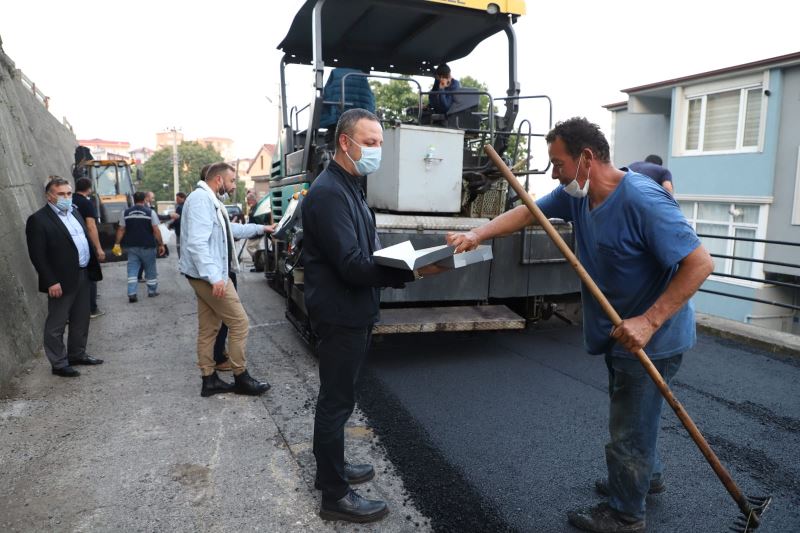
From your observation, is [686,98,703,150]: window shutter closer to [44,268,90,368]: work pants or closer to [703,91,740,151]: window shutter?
[703,91,740,151]: window shutter

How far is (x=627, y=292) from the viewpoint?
246 cm

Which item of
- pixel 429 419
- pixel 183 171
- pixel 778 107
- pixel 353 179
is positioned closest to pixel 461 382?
pixel 429 419

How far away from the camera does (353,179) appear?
2.69 m

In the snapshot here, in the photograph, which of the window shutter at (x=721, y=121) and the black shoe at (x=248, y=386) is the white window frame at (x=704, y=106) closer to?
the window shutter at (x=721, y=121)

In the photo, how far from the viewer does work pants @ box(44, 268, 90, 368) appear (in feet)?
15.8

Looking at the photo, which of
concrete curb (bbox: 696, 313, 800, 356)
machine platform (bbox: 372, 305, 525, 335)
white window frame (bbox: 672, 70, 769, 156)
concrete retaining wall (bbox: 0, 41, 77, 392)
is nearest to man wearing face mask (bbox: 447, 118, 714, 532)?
machine platform (bbox: 372, 305, 525, 335)

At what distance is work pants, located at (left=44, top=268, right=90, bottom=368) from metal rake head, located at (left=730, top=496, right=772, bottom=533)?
16.6ft

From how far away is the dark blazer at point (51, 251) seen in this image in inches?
188

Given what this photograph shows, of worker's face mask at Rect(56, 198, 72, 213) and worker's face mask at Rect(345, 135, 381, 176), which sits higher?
worker's face mask at Rect(345, 135, 381, 176)

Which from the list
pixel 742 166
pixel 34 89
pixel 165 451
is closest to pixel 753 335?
pixel 165 451

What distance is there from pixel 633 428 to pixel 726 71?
15.3 meters

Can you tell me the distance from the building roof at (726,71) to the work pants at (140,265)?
14.5 m

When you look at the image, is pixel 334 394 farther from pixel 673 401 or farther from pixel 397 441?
pixel 673 401

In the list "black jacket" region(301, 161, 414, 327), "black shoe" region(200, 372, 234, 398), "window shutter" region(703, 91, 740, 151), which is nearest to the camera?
"black jacket" region(301, 161, 414, 327)
